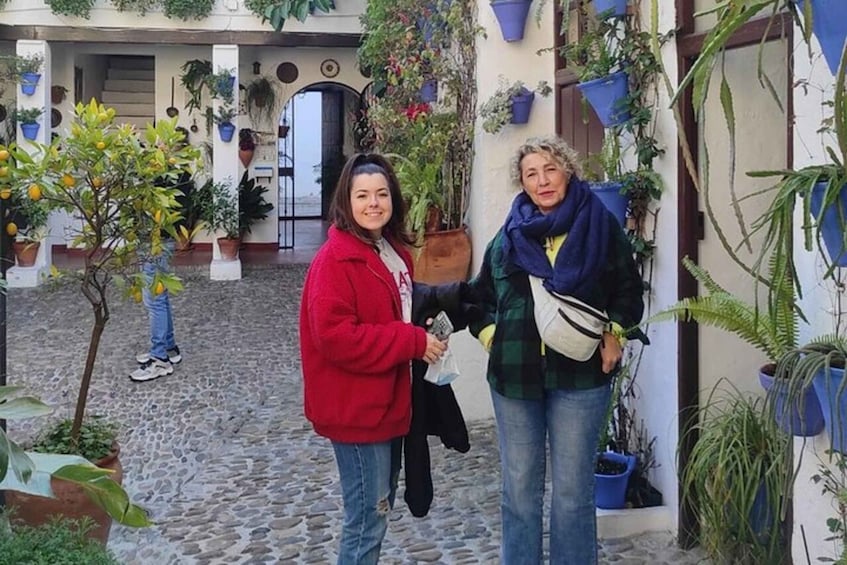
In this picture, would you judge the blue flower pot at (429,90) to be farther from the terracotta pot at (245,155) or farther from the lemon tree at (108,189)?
the terracotta pot at (245,155)

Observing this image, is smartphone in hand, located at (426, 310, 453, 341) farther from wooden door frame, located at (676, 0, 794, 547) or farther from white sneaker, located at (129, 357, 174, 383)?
white sneaker, located at (129, 357, 174, 383)

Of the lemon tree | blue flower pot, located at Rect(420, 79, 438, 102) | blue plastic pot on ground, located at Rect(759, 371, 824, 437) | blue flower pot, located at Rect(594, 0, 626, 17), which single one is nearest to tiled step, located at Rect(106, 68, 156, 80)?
blue flower pot, located at Rect(420, 79, 438, 102)

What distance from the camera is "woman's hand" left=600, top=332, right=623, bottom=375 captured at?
2834 mm

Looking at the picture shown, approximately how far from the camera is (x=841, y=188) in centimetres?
190

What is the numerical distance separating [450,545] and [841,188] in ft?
8.37

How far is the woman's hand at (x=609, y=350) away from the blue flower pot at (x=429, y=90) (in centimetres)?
386

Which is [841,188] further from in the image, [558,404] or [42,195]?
[42,195]

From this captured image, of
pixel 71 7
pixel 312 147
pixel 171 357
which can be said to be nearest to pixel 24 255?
pixel 71 7

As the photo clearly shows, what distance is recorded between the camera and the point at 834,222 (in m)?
1.95

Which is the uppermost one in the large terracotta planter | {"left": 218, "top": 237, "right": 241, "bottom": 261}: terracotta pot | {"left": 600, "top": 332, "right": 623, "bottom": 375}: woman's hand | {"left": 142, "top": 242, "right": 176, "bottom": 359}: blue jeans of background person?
{"left": 218, "top": 237, "right": 241, "bottom": 261}: terracotta pot

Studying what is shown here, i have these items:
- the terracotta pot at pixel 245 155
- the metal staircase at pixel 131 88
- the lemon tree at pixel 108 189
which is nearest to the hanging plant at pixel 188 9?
the terracotta pot at pixel 245 155

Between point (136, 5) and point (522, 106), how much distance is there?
7.45 meters

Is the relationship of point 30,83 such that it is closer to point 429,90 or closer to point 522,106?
point 429,90

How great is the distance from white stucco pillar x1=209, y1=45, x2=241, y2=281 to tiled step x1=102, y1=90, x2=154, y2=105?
248 centimetres
